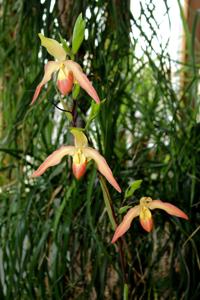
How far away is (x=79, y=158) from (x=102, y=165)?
19 millimetres

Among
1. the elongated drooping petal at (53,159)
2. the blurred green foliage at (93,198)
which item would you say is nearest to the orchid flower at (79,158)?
the elongated drooping petal at (53,159)

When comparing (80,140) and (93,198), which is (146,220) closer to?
(80,140)

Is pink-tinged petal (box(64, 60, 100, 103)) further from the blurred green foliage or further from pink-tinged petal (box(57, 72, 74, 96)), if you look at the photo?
the blurred green foliage

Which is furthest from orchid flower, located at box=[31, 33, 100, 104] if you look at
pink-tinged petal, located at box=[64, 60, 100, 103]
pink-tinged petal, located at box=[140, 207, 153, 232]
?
pink-tinged petal, located at box=[140, 207, 153, 232]

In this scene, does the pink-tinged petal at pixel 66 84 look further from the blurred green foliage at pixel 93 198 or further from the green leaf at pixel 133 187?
the blurred green foliage at pixel 93 198

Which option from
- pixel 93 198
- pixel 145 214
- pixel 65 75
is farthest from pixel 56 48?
pixel 93 198

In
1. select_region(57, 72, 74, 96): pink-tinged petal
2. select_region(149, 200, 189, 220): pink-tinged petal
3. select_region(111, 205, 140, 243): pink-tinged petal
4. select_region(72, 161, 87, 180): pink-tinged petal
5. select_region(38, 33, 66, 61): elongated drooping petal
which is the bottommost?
select_region(111, 205, 140, 243): pink-tinged petal

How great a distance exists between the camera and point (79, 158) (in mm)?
423

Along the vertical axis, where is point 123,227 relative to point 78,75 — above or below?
below

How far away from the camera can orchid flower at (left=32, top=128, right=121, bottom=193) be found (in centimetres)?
41

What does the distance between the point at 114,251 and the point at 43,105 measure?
0.23 meters

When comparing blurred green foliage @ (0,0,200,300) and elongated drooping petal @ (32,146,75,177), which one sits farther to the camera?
blurred green foliage @ (0,0,200,300)

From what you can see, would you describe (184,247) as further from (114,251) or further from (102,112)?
(102,112)

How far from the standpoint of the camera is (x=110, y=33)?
78 cm
